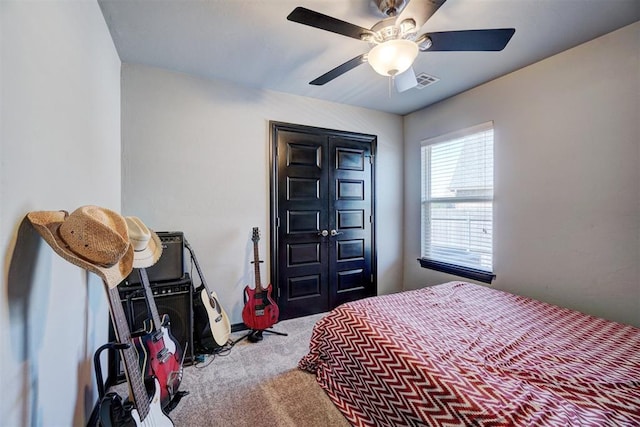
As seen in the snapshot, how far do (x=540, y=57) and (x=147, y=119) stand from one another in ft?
11.3

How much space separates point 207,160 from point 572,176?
3.17 meters

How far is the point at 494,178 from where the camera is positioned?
2684 millimetres

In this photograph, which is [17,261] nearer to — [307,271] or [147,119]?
[147,119]

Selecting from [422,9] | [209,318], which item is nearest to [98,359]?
[209,318]

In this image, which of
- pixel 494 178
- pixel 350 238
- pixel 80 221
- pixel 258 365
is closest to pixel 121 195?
pixel 80 221

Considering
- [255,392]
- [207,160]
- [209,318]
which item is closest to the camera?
[255,392]

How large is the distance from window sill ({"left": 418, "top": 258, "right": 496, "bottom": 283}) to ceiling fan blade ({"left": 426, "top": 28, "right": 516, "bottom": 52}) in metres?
2.09

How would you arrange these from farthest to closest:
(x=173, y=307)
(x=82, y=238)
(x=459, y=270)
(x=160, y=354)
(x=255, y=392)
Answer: (x=459, y=270), (x=173, y=307), (x=255, y=392), (x=160, y=354), (x=82, y=238)

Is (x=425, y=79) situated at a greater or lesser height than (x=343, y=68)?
greater

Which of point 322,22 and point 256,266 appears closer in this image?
point 322,22

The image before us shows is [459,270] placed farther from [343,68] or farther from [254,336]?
[343,68]

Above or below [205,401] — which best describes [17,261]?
above

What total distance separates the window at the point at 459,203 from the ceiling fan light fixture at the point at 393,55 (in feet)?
5.63

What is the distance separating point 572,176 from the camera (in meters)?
2.16
